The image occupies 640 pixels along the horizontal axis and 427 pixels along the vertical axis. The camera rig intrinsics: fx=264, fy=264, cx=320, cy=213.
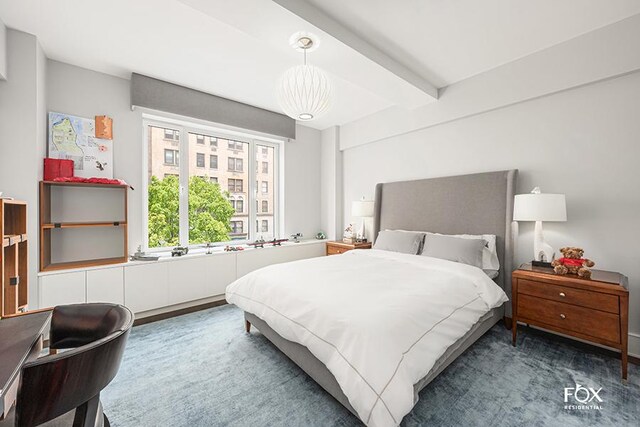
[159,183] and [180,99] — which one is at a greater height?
[180,99]

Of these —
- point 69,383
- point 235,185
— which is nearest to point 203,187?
point 235,185

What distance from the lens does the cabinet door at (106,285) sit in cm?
259

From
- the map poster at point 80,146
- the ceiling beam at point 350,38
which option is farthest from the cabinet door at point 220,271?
the ceiling beam at point 350,38

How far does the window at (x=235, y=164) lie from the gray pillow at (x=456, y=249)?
9.73ft

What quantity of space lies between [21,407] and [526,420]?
2.26 m

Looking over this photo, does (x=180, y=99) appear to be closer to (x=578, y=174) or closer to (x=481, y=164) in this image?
(x=481, y=164)

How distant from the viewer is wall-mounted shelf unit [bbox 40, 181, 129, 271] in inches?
102

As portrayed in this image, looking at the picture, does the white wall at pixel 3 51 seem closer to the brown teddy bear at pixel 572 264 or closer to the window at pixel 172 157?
the window at pixel 172 157

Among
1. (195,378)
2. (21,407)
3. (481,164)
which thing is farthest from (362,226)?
(21,407)

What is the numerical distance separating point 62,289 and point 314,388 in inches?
98.6

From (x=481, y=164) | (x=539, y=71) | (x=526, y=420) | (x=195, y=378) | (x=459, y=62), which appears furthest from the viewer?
(x=481, y=164)

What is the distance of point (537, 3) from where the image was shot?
1.95 m

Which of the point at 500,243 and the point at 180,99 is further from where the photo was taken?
the point at 180,99

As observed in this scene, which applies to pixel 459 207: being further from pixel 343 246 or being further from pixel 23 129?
pixel 23 129
